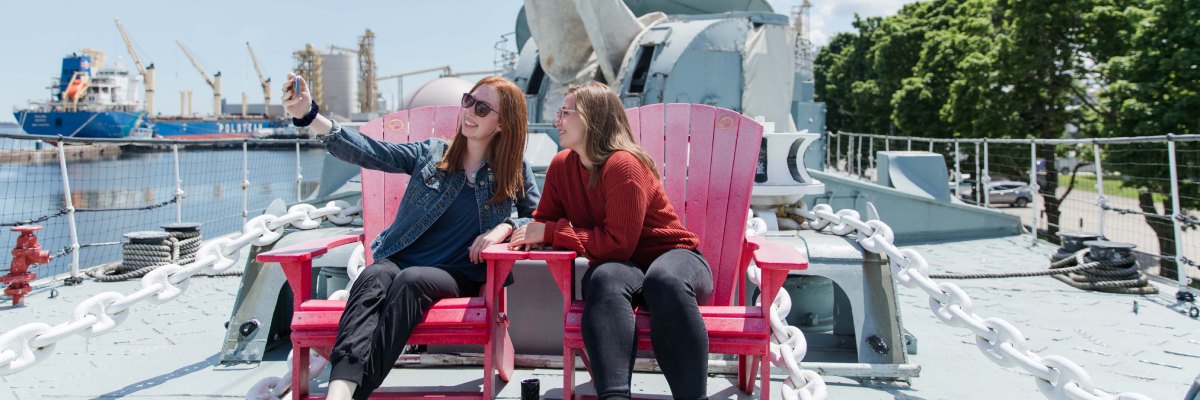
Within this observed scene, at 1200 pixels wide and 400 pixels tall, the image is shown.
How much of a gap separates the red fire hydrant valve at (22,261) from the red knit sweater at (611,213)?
382 cm

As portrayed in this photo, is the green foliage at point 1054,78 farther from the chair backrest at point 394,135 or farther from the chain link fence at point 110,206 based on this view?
the chain link fence at point 110,206

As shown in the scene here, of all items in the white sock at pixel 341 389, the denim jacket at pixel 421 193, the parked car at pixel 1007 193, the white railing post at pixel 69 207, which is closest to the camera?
the white sock at pixel 341 389

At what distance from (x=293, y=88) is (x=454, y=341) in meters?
0.96

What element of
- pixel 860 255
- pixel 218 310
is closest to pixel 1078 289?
pixel 860 255

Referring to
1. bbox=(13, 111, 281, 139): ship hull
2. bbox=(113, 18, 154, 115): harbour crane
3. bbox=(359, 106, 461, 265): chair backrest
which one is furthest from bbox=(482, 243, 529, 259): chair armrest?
bbox=(113, 18, 154, 115): harbour crane

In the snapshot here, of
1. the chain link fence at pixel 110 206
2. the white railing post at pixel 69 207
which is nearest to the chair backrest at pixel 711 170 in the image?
the chain link fence at pixel 110 206

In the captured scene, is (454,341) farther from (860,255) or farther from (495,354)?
(860,255)

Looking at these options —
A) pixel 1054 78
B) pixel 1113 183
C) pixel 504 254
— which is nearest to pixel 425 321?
pixel 504 254

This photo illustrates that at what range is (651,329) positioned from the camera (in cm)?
241

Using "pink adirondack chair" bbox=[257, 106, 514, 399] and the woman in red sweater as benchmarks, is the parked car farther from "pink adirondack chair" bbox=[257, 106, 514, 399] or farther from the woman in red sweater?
"pink adirondack chair" bbox=[257, 106, 514, 399]

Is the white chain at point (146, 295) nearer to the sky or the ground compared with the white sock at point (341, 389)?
nearer to the sky

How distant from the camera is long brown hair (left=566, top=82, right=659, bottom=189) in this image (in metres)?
2.74

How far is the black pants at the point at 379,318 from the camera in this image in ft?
7.61

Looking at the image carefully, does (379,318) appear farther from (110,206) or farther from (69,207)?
(110,206)
